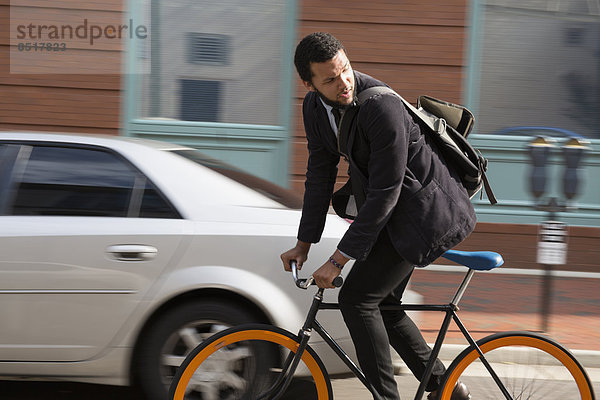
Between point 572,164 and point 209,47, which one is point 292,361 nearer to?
point 572,164

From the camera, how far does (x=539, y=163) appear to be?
5.66 m

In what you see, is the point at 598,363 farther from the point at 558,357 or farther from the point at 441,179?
the point at 441,179

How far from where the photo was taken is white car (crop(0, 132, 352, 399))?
146 inches

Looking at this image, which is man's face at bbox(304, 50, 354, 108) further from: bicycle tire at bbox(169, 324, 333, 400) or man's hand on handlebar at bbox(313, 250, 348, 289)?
bicycle tire at bbox(169, 324, 333, 400)

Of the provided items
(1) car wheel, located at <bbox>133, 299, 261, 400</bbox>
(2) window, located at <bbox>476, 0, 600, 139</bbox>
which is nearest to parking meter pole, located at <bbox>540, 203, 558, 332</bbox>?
(1) car wheel, located at <bbox>133, 299, 261, 400</bbox>

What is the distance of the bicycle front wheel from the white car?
643 millimetres

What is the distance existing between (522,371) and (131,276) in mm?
1850

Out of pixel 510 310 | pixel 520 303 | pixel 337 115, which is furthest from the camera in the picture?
pixel 520 303

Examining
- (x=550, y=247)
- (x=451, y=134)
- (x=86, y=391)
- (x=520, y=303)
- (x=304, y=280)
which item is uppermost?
(x=451, y=134)

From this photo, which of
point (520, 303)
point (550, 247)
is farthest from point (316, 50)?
point (520, 303)

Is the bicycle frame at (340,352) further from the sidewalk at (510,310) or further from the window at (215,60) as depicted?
the window at (215,60)

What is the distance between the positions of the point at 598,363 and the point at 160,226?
313 cm

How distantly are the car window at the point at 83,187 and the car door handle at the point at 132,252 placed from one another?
19 cm

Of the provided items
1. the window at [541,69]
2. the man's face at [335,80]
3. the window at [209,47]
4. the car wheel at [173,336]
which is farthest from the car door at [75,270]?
the window at [541,69]
